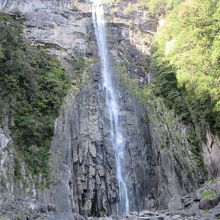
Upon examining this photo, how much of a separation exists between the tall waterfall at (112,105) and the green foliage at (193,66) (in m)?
3.54

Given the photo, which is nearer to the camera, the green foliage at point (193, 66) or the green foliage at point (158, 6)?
the green foliage at point (193, 66)

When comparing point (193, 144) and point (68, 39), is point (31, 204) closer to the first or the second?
point (193, 144)

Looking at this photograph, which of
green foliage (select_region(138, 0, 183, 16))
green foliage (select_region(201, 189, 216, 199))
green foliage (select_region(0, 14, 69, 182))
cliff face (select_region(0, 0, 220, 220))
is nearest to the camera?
green foliage (select_region(201, 189, 216, 199))

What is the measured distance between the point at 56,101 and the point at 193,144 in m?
8.92

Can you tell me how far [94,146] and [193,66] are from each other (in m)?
8.07

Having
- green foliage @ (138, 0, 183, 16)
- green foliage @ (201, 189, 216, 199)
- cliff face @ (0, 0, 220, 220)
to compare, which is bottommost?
green foliage @ (201, 189, 216, 199)

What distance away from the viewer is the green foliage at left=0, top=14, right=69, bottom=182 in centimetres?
1886

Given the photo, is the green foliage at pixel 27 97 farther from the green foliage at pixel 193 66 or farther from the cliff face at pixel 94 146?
the green foliage at pixel 193 66

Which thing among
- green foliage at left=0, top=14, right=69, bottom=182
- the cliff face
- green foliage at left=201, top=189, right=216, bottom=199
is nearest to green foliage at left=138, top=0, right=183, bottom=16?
the cliff face

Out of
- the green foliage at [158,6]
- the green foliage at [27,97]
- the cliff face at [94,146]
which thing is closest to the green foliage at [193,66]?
the cliff face at [94,146]

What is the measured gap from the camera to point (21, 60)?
20.0 metres

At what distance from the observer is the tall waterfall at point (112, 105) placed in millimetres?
20656

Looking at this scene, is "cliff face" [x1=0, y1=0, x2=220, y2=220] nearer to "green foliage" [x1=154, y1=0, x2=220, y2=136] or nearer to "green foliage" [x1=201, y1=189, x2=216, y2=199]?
"green foliage" [x1=154, y1=0, x2=220, y2=136]

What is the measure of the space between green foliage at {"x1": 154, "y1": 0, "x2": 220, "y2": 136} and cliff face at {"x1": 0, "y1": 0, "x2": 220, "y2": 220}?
3.71 feet
